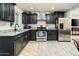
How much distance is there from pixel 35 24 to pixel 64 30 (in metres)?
2.76

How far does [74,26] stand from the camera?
42.8 feet

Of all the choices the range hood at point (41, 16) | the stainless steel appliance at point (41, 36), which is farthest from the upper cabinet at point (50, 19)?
the stainless steel appliance at point (41, 36)

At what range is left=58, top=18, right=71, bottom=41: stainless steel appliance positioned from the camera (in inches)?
345

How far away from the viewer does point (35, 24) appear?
35.2 feet

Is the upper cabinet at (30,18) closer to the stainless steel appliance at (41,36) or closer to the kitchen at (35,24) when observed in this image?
the kitchen at (35,24)

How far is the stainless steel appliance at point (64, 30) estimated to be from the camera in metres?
8.77

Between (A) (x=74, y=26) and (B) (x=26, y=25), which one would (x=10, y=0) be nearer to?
(B) (x=26, y=25)

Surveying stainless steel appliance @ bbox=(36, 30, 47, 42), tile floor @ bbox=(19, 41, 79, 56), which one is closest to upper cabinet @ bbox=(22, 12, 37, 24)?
stainless steel appliance @ bbox=(36, 30, 47, 42)

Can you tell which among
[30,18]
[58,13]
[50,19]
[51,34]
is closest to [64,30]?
[51,34]

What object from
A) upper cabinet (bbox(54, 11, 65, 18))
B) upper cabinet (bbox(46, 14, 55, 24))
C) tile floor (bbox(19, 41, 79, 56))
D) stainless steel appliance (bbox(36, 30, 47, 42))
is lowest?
tile floor (bbox(19, 41, 79, 56))

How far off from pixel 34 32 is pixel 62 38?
191 cm

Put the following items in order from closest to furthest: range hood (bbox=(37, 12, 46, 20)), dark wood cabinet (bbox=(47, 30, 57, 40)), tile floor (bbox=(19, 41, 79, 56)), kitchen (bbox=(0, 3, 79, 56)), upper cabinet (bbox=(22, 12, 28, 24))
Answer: kitchen (bbox=(0, 3, 79, 56))
tile floor (bbox=(19, 41, 79, 56))
dark wood cabinet (bbox=(47, 30, 57, 40))
upper cabinet (bbox=(22, 12, 28, 24))
range hood (bbox=(37, 12, 46, 20))

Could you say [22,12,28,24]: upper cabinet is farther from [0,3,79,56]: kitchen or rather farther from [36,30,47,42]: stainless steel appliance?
[36,30,47,42]: stainless steel appliance

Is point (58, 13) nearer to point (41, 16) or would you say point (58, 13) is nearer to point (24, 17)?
point (41, 16)
